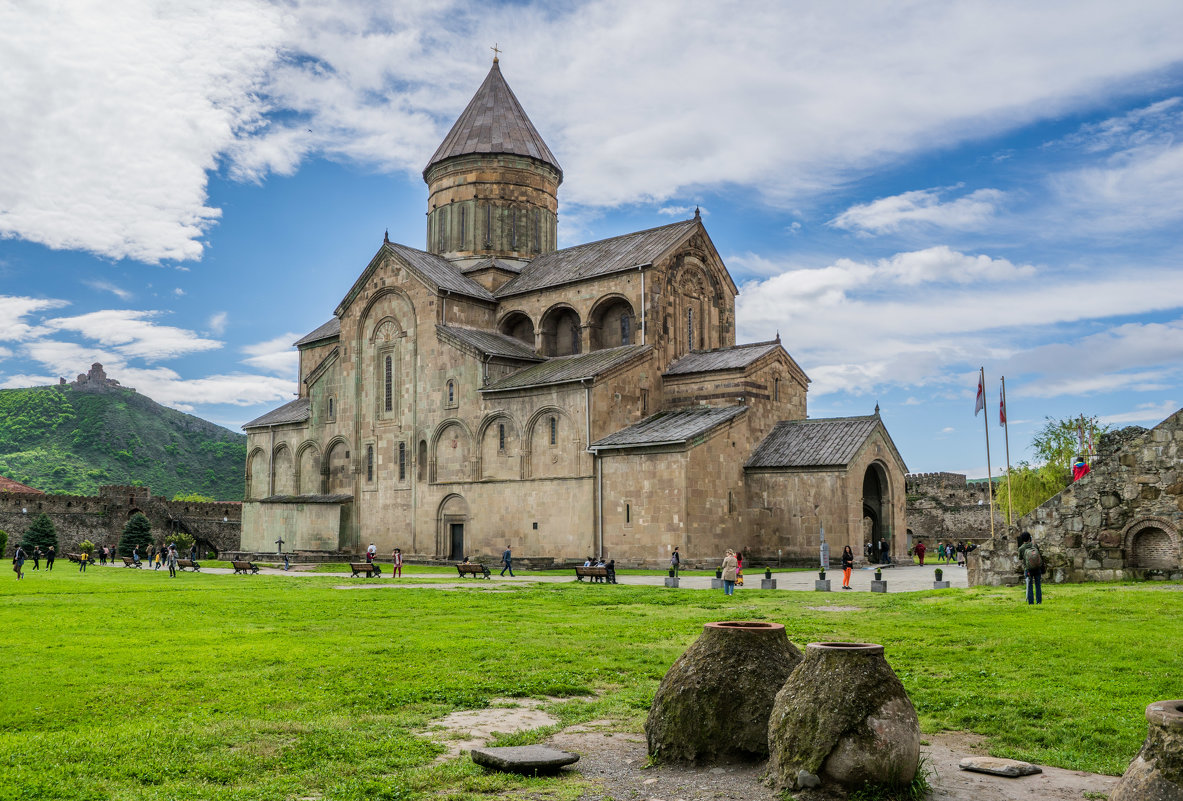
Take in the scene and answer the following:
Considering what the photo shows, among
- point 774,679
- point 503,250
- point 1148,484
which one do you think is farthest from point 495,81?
point 774,679

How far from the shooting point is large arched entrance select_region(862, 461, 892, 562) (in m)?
34.2

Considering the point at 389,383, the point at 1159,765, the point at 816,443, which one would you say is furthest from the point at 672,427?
the point at 1159,765

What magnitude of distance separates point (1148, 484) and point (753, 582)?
1016cm

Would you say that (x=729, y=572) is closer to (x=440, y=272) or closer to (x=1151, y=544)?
(x=1151, y=544)

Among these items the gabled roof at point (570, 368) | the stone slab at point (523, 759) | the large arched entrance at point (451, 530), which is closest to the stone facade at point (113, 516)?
the large arched entrance at point (451, 530)

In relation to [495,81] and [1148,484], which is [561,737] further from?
[495,81]

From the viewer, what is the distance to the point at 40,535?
45.1 meters

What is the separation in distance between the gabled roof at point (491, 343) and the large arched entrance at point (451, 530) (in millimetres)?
5958

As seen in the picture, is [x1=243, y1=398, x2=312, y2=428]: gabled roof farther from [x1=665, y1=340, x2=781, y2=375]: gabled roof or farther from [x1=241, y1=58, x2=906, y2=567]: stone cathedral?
[x1=665, y1=340, x2=781, y2=375]: gabled roof

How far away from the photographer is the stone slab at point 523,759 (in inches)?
262

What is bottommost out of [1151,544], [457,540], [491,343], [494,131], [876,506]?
[457,540]

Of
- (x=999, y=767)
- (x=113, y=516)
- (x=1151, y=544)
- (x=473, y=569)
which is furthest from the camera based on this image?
(x=113, y=516)

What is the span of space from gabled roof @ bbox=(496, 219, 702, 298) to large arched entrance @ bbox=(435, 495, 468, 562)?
369 inches

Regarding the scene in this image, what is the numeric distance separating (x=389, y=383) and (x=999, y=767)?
35.4 metres
